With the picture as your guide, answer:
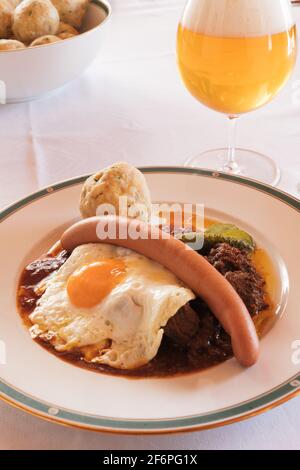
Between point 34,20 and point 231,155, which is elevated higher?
point 34,20

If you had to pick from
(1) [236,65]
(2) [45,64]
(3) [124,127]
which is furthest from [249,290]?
(2) [45,64]

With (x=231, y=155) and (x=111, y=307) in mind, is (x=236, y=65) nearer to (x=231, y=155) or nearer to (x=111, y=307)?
(x=231, y=155)

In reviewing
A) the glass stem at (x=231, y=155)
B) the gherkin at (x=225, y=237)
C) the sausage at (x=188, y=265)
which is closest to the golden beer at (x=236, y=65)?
the glass stem at (x=231, y=155)

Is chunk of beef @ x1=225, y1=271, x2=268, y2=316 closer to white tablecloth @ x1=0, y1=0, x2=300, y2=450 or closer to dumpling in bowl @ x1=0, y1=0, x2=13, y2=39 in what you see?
white tablecloth @ x1=0, y1=0, x2=300, y2=450

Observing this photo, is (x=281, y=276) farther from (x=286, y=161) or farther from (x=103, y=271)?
(x=286, y=161)

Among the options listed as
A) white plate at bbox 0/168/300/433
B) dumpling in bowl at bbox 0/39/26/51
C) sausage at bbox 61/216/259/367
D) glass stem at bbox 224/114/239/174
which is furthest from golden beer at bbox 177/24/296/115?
dumpling in bowl at bbox 0/39/26/51

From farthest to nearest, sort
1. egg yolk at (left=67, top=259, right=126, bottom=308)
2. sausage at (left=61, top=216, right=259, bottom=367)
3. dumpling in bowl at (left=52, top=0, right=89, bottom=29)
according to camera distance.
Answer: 1. dumpling in bowl at (left=52, top=0, right=89, bottom=29)
2. egg yolk at (left=67, top=259, right=126, bottom=308)
3. sausage at (left=61, top=216, right=259, bottom=367)

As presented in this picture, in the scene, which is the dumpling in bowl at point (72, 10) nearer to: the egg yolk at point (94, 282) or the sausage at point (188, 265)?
the sausage at point (188, 265)
